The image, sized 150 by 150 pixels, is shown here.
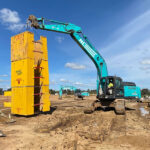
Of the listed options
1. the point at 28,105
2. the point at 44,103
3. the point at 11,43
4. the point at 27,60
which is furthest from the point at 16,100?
the point at 11,43

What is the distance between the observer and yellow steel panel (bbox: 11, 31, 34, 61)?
10.4 metres

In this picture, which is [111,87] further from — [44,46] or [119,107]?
[44,46]

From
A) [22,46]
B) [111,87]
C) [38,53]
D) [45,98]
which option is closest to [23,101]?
[45,98]

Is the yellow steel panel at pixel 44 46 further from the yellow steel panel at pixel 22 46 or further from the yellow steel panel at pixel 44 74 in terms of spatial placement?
the yellow steel panel at pixel 22 46

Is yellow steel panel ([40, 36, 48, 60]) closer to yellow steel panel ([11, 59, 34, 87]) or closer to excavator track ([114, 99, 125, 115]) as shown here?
yellow steel panel ([11, 59, 34, 87])

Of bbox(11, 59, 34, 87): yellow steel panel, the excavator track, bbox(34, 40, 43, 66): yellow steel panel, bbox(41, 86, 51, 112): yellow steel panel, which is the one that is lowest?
the excavator track

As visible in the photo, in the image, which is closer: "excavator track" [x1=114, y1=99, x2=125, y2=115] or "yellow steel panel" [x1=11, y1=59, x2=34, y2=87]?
"yellow steel panel" [x1=11, y1=59, x2=34, y2=87]

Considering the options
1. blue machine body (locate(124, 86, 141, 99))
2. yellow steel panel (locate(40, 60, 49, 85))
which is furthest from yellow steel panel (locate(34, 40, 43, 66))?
blue machine body (locate(124, 86, 141, 99))

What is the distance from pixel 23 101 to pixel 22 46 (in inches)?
131

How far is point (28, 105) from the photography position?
33.1 ft

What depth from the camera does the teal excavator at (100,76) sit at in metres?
12.5

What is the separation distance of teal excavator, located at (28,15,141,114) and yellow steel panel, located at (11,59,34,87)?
334 cm

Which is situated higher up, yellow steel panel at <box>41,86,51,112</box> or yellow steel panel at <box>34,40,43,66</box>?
yellow steel panel at <box>34,40,43,66</box>

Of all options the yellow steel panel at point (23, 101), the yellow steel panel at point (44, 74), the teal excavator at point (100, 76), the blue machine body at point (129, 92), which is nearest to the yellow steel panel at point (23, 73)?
the yellow steel panel at point (23, 101)
